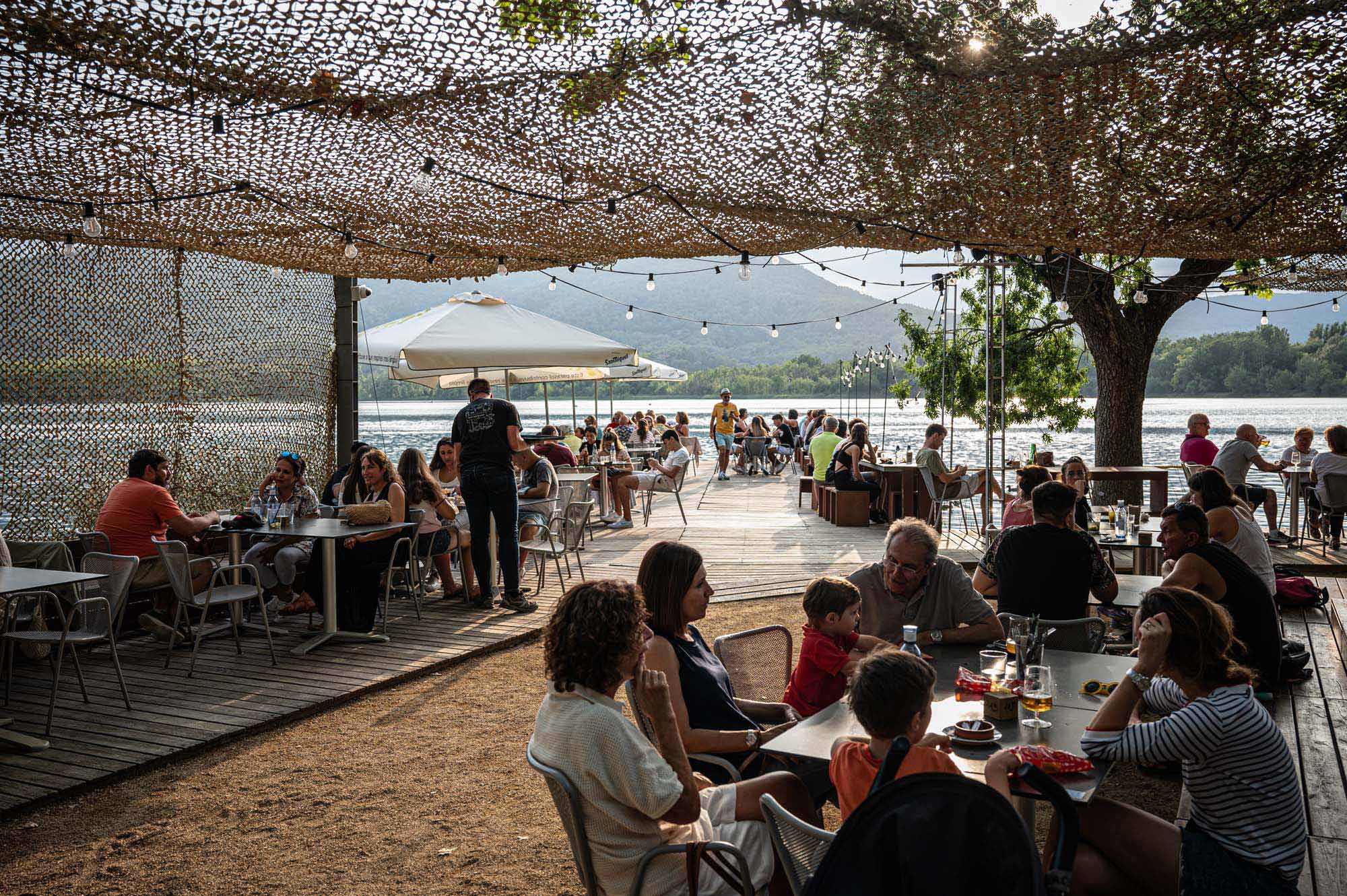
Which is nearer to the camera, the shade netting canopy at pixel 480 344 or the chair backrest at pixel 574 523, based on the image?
the chair backrest at pixel 574 523

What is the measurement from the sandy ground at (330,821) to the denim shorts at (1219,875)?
4.17 feet

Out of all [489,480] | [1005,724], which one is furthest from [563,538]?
[1005,724]

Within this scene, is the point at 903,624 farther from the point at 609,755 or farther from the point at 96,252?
the point at 96,252

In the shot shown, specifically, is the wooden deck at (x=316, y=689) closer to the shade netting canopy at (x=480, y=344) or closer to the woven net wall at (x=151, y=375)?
the woven net wall at (x=151, y=375)

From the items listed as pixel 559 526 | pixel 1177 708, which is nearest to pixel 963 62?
pixel 1177 708

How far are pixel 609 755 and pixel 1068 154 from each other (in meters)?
4.01

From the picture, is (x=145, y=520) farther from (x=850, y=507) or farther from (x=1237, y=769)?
(x=850, y=507)

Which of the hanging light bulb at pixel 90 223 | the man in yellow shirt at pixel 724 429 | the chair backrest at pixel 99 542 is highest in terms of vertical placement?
the hanging light bulb at pixel 90 223

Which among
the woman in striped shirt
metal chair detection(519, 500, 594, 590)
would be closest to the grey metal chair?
metal chair detection(519, 500, 594, 590)

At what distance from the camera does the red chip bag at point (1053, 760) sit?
7.71 feet

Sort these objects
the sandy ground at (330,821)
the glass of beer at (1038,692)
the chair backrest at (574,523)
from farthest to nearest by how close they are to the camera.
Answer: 1. the chair backrest at (574,523)
2. the sandy ground at (330,821)
3. the glass of beer at (1038,692)

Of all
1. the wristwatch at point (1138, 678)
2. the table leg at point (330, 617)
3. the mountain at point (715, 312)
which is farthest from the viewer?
the mountain at point (715, 312)

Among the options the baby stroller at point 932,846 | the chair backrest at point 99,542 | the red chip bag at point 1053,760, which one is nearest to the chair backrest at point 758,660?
the red chip bag at point 1053,760

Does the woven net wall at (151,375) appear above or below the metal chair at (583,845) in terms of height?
above
